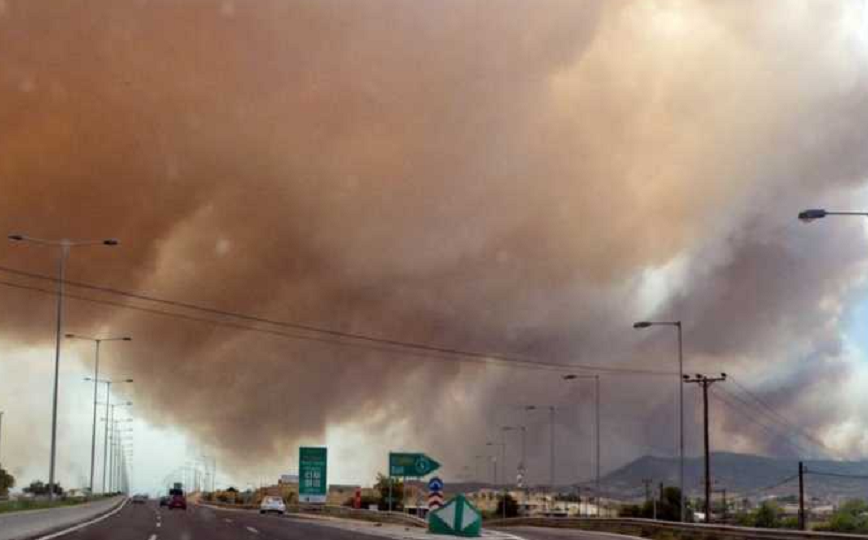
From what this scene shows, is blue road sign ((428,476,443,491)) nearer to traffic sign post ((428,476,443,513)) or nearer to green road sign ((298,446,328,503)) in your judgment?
traffic sign post ((428,476,443,513))

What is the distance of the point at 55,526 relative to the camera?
54031 mm

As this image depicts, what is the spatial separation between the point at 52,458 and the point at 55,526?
44.9 ft

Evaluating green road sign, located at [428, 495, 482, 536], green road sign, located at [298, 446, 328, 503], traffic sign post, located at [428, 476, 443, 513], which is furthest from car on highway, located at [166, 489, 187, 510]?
green road sign, located at [428, 495, 482, 536]

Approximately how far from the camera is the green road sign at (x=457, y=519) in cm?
4722

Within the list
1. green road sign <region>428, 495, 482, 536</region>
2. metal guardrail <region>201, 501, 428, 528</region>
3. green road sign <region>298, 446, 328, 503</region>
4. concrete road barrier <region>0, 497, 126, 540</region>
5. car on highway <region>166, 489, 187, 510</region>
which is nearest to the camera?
concrete road barrier <region>0, 497, 126, 540</region>

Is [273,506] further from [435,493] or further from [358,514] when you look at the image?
[435,493]

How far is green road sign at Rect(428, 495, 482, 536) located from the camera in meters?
47.2

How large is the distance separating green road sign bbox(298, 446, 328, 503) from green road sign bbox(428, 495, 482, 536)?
50507mm

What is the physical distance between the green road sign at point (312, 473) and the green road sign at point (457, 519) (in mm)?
50507

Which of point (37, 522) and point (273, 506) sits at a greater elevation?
point (37, 522)

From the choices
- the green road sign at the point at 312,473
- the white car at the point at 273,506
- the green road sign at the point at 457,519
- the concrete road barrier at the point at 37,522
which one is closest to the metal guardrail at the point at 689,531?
the green road sign at the point at 457,519

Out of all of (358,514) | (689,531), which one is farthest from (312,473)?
(689,531)

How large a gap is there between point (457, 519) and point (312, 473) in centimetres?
5263

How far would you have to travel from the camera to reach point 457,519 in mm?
47438
